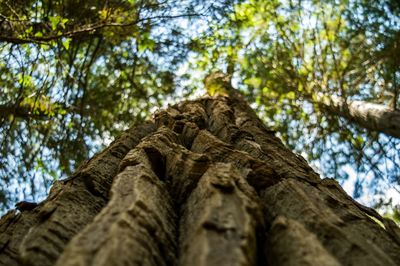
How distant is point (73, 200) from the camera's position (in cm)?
206

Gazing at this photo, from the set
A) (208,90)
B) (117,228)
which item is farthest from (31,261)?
(208,90)

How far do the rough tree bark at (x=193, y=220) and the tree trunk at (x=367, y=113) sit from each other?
4372 mm

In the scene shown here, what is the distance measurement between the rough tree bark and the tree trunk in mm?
4372

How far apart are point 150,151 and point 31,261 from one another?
1287 millimetres

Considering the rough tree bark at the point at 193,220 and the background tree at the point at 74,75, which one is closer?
the rough tree bark at the point at 193,220

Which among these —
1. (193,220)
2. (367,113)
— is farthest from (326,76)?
(193,220)

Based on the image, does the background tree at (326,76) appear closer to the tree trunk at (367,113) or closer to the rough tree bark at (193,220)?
the tree trunk at (367,113)

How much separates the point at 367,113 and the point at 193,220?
6.23m

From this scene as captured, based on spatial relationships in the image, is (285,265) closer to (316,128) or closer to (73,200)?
(73,200)

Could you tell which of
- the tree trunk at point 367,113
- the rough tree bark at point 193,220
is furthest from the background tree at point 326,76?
the rough tree bark at point 193,220

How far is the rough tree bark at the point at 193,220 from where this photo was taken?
1.33 meters

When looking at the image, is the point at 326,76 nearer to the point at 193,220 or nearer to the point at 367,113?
the point at 367,113

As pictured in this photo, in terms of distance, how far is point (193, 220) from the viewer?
5.52ft

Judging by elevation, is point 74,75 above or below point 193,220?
above
